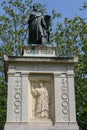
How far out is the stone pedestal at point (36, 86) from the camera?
12266 millimetres

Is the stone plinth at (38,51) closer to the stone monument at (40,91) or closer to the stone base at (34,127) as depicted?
the stone monument at (40,91)

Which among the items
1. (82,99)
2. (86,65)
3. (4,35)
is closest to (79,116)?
(82,99)

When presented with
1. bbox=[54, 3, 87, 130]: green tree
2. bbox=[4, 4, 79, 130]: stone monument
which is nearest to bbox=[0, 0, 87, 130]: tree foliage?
bbox=[54, 3, 87, 130]: green tree

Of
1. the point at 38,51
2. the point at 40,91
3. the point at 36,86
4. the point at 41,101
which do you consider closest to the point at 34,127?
the point at 41,101

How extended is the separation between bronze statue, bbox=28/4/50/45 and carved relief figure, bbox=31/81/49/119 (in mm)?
2075

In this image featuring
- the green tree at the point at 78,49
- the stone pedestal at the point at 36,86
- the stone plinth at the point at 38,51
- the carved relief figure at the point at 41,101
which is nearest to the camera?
the stone pedestal at the point at 36,86

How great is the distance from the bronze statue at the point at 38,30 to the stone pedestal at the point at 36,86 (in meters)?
1.25

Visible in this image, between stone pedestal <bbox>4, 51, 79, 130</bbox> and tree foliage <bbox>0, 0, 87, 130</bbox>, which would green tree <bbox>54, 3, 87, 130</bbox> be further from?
stone pedestal <bbox>4, 51, 79, 130</bbox>

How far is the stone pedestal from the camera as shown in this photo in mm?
12266

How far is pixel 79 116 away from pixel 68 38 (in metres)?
5.74

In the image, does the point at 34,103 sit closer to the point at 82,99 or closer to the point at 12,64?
the point at 12,64

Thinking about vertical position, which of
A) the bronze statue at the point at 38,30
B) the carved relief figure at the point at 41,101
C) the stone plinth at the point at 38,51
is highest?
the bronze statue at the point at 38,30

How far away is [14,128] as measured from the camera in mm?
11977

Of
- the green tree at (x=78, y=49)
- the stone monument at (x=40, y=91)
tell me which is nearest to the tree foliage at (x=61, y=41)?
the green tree at (x=78, y=49)
